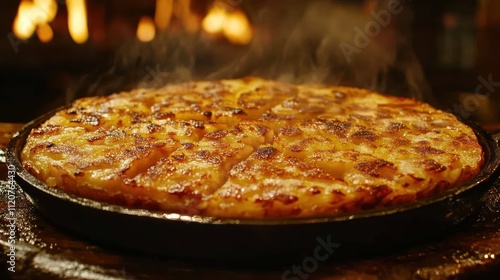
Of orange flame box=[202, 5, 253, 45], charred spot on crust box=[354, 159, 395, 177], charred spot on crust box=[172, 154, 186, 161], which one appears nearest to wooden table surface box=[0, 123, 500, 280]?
charred spot on crust box=[354, 159, 395, 177]

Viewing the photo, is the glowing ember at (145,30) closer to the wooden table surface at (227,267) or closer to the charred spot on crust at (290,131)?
the charred spot on crust at (290,131)

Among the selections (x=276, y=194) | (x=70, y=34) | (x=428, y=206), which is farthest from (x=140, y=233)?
(x=70, y=34)

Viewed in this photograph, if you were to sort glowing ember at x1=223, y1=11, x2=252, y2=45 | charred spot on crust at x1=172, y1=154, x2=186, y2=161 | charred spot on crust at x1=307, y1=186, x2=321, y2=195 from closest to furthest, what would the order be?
charred spot on crust at x1=307, y1=186, x2=321, y2=195 → charred spot on crust at x1=172, y1=154, x2=186, y2=161 → glowing ember at x1=223, y1=11, x2=252, y2=45

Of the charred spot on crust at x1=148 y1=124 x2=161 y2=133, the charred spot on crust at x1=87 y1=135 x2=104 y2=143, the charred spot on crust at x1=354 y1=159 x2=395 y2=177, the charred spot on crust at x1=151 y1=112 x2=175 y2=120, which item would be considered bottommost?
the charred spot on crust at x1=151 y1=112 x2=175 y2=120

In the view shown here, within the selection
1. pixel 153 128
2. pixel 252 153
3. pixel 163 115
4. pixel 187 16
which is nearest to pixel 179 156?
pixel 252 153

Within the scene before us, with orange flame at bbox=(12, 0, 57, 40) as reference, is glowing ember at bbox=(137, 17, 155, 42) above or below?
below

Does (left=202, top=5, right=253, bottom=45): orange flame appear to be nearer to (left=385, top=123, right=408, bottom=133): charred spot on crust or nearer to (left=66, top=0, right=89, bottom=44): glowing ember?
(left=66, top=0, right=89, bottom=44): glowing ember

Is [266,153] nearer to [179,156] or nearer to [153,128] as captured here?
[179,156]
